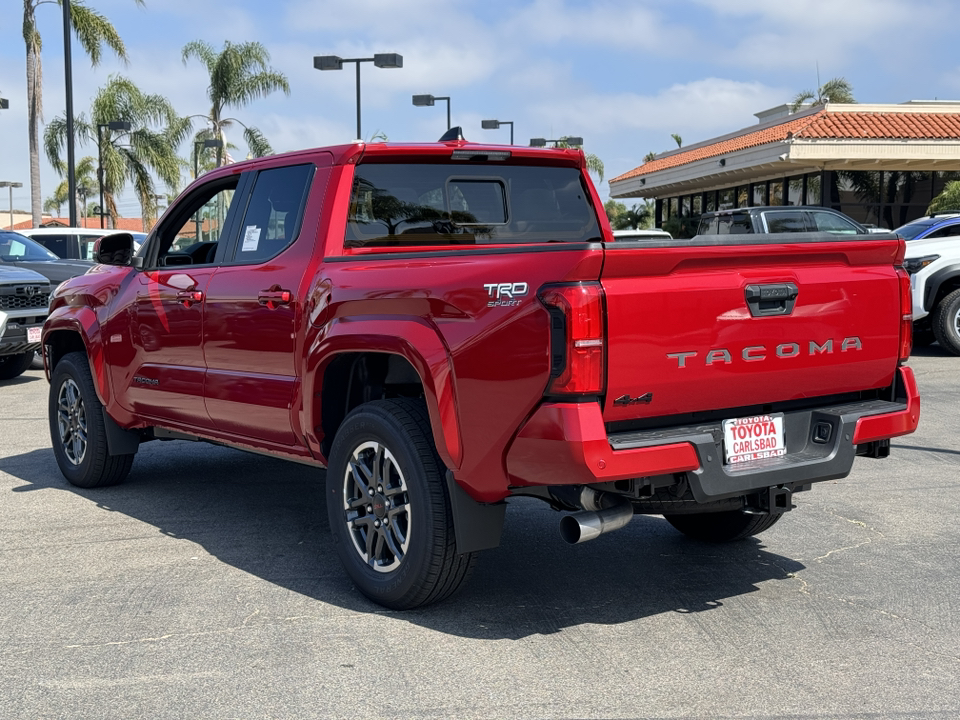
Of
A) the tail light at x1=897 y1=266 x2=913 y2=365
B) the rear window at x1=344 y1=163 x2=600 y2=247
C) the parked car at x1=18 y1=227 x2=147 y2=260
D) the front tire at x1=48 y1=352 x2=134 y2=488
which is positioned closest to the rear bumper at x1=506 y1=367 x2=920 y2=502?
the tail light at x1=897 y1=266 x2=913 y2=365

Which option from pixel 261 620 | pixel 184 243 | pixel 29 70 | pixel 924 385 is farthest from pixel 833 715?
pixel 29 70

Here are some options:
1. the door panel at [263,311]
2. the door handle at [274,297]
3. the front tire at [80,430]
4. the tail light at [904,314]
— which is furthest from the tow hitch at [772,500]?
the front tire at [80,430]

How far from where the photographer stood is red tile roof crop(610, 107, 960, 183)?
2859 centimetres

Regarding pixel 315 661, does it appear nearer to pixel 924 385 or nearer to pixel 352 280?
pixel 352 280

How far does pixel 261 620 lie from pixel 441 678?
0.99 metres

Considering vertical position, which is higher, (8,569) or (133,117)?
(133,117)

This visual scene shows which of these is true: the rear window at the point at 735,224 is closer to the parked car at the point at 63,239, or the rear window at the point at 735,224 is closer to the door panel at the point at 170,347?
the parked car at the point at 63,239

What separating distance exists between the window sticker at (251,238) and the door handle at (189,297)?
1.21 feet

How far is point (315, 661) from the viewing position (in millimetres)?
4090

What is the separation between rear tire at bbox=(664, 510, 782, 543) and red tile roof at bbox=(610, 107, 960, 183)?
2401 cm

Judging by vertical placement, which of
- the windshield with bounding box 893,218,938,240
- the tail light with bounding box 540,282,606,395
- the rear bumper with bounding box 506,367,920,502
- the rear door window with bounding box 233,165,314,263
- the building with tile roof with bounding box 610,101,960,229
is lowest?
the rear bumper with bounding box 506,367,920,502

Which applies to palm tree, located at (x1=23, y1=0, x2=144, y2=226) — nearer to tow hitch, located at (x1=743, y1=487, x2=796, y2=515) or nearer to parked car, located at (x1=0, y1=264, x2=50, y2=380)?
parked car, located at (x1=0, y1=264, x2=50, y2=380)

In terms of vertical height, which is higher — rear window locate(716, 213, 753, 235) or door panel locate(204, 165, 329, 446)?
rear window locate(716, 213, 753, 235)

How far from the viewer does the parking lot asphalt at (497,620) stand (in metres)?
3.76
